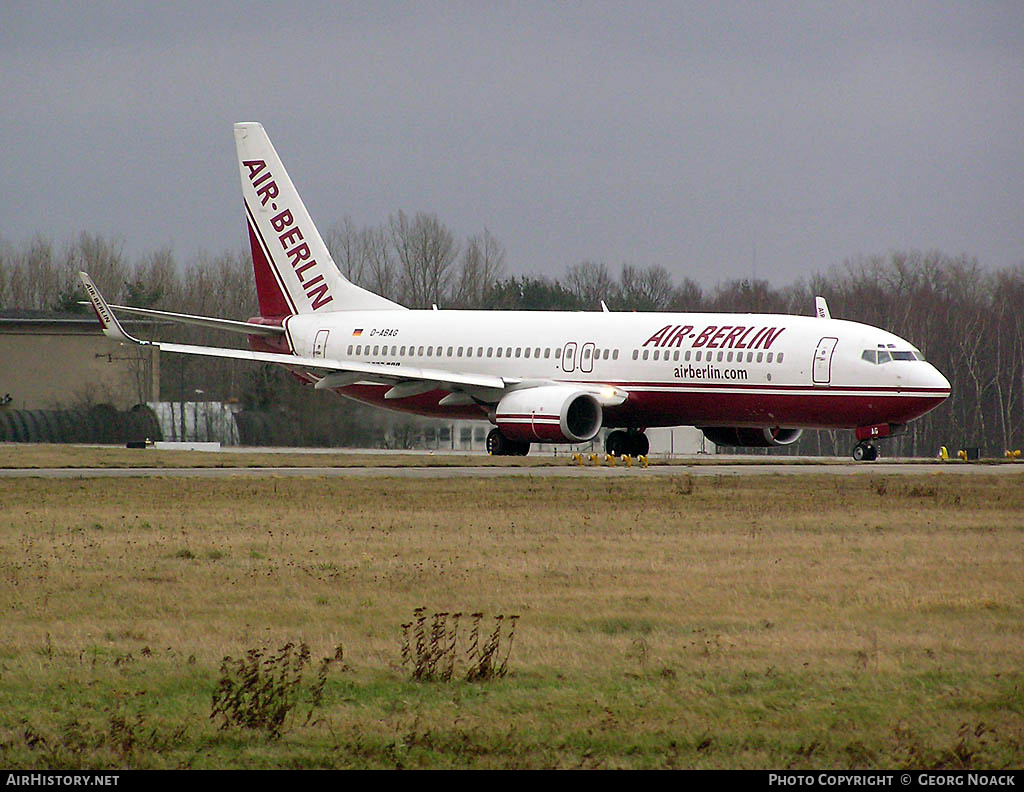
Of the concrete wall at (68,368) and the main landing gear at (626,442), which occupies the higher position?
the concrete wall at (68,368)

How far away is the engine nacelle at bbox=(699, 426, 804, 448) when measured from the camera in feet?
129

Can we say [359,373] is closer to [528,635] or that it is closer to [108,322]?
[108,322]

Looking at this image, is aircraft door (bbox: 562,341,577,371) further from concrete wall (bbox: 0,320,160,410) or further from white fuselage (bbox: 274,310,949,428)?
concrete wall (bbox: 0,320,160,410)

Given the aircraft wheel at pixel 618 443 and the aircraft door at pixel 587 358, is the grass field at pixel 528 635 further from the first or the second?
the aircraft wheel at pixel 618 443

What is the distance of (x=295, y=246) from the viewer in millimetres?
46750

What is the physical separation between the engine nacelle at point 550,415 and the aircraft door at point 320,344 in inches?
325

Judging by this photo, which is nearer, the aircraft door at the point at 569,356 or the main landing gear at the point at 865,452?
the main landing gear at the point at 865,452

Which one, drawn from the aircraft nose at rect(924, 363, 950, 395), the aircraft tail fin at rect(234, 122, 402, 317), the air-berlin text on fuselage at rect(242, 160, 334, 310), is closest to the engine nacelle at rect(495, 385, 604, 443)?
the aircraft nose at rect(924, 363, 950, 395)

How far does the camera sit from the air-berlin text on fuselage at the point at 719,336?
3666cm

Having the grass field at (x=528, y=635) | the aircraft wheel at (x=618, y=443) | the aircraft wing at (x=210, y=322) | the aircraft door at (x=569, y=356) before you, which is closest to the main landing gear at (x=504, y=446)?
the aircraft door at (x=569, y=356)

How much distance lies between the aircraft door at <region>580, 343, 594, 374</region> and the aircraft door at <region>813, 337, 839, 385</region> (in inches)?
242

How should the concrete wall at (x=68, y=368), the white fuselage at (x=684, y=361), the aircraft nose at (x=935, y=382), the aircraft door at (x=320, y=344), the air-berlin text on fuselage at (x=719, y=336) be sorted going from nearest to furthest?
the aircraft nose at (x=935, y=382) → the white fuselage at (x=684, y=361) → the air-berlin text on fuselage at (x=719, y=336) → the aircraft door at (x=320, y=344) → the concrete wall at (x=68, y=368)

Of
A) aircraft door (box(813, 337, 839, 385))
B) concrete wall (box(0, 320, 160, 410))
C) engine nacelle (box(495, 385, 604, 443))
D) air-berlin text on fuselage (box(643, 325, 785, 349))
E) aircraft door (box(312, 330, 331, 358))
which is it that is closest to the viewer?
aircraft door (box(813, 337, 839, 385))

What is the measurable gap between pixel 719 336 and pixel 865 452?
4.64m
